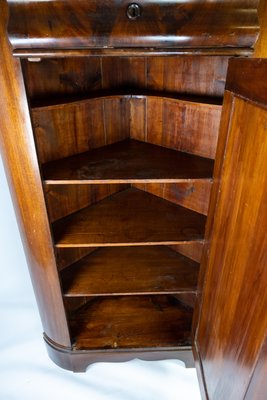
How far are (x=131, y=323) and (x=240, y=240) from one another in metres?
0.86

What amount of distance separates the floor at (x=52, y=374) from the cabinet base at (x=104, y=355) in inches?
2.4

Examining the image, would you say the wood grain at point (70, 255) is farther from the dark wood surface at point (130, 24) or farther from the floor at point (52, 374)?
the dark wood surface at point (130, 24)

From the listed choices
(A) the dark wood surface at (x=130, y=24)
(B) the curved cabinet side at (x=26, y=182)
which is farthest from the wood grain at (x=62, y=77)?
(A) the dark wood surface at (x=130, y=24)

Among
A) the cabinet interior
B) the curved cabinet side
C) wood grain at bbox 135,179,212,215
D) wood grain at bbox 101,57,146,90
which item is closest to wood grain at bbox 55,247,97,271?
the cabinet interior

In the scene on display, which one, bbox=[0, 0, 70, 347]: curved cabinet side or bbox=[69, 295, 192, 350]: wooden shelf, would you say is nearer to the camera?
bbox=[0, 0, 70, 347]: curved cabinet side

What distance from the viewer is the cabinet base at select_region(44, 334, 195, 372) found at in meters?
1.24

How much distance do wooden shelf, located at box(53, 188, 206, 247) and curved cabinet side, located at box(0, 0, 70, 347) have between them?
0.09 meters

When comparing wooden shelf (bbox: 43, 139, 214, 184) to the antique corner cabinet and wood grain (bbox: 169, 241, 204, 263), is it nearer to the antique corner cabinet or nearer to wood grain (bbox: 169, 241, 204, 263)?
the antique corner cabinet

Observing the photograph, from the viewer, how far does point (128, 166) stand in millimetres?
943

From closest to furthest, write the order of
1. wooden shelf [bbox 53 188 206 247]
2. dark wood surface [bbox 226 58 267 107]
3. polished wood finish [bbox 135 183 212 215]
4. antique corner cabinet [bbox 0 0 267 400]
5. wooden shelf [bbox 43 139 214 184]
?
dark wood surface [bbox 226 58 267 107], antique corner cabinet [bbox 0 0 267 400], wooden shelf [bbox 43 139 214 184], wooden shelf [bbox 53 188 206 247], polished wood finish [bbox 135 183 212 215]

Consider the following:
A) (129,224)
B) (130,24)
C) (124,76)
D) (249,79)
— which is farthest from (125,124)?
(249,79)

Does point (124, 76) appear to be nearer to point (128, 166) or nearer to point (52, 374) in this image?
point (128, 166)

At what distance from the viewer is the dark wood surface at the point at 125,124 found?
0.95 meters

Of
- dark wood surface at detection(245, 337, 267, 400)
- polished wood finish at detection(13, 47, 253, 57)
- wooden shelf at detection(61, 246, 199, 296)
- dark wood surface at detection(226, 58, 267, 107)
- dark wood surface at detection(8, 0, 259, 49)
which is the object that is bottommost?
wooden shelf at detection(61, 246, 199, 296)
